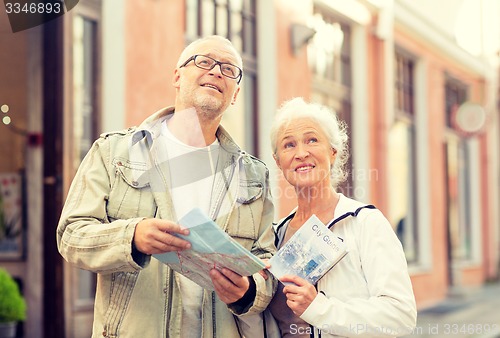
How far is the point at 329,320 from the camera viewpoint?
2.31m

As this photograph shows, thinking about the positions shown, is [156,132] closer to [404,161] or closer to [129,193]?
[129,193]

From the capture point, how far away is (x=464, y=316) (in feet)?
30.5

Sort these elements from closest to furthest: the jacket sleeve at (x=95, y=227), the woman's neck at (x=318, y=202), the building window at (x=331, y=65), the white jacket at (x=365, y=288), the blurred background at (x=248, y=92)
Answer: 1. the jacket sleeve at (x=95, y=227)
2. the white jacket at (x=365, y=288)
3. the woman's neck at (x=318, y=202)
4. the blurred background at (x=248, y=92)
5. the building window at (x=331, y=65)

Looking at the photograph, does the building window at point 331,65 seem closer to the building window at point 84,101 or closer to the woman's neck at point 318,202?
the building window at point 84,101

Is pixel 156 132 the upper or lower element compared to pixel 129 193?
upper

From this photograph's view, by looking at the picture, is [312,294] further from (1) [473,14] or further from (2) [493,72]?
(2) [493,72]

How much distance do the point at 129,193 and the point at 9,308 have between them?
300cm

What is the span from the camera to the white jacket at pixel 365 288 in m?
2.31

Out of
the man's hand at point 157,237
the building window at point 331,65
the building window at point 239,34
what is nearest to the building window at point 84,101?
the building window at point 239,34

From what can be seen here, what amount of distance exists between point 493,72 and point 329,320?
38.0 ft

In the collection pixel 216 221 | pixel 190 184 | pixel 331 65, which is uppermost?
pixel 331 65

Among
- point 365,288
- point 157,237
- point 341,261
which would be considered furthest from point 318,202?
point 157,237

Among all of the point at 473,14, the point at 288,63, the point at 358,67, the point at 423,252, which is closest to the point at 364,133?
the point at 358,67

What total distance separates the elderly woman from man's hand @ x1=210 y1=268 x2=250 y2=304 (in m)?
0.17
